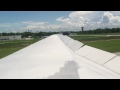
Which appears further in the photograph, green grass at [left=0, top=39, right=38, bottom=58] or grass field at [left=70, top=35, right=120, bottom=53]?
grass field at [left=70, top=35, right=120, bottom=53]

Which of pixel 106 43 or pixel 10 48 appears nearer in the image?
pixel 10 48

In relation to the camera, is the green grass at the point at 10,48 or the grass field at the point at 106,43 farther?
the grass field at the point at 106,43
